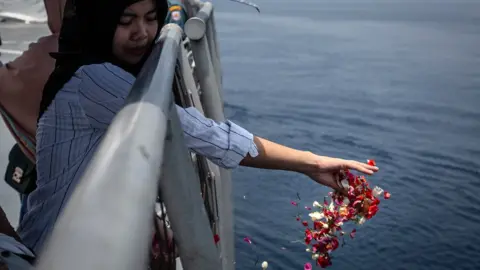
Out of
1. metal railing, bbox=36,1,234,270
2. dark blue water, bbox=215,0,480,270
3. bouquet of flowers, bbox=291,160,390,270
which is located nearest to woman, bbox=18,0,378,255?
metal railing, bbox=36,1,234,270

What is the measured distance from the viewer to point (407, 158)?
11.1 m

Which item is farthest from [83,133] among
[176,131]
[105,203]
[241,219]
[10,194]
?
[241,219]

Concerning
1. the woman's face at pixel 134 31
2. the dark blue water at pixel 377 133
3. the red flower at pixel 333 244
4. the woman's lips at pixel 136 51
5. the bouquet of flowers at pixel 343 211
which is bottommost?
the dark blue water at pixel 377 133

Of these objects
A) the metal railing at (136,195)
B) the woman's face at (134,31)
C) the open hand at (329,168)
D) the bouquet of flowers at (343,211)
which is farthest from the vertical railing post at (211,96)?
the metal railing at (136,195)

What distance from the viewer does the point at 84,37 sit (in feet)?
5.95

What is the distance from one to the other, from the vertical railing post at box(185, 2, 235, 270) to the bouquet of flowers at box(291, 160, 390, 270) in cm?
55

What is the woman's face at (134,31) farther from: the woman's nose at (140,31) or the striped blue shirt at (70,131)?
the striped blue shirt at (70,131)

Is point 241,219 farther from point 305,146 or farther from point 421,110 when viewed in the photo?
point 421,110

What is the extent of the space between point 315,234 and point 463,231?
5994 mm

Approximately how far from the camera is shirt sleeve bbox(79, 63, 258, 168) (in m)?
1.62

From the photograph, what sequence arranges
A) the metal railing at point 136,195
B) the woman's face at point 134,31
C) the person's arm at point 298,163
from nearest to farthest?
the metal railing at point 136,195, the woman's face at point 134,31, the person's arm at point 298,163

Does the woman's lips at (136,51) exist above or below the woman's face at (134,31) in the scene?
below

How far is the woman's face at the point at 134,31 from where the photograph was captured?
183 centimetres

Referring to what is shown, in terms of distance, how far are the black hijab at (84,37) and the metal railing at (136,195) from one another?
19 centimetres
